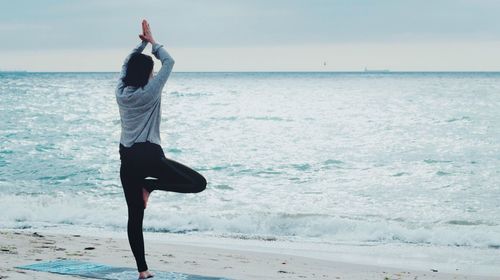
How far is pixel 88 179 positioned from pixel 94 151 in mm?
6728

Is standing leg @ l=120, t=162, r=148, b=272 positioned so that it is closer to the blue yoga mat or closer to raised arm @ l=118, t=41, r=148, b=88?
the blue yoga mat

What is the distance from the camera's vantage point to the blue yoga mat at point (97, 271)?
679 centimetres

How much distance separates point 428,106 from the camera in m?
53.2

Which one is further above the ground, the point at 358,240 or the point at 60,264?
the point at 60,264

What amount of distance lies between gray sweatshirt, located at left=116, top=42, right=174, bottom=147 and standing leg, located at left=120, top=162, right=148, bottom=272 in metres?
0.26

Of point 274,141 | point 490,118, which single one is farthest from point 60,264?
point 490,118

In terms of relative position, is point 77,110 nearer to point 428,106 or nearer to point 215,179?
point 428,106

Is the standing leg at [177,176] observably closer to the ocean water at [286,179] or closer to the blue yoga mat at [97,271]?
the blue yoga mat at [97,271]

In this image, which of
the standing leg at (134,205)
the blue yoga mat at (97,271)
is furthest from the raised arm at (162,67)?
the blue yoga mat at (97,271)

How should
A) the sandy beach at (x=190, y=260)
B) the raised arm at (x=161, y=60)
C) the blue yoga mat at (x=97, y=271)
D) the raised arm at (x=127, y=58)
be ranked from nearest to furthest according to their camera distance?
the raised arm at (x=161, y=60) → the raised arm at (x=127, y=58) → the blue yoga mat at (x=97, y=271) → the sandy beach at (x=190, y=260)

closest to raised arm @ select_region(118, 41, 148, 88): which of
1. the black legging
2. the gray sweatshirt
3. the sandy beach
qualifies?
the gray sweatshirt

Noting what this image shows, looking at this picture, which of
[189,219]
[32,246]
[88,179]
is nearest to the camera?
[32,246]

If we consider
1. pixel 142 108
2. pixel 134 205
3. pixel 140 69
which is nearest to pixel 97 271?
pixel 134 205

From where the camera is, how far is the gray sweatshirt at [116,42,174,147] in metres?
5.98
